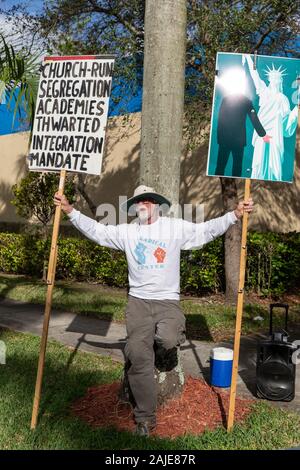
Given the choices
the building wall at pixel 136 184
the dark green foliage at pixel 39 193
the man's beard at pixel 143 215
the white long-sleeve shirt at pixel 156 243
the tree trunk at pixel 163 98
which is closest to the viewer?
the white long-sleeve shirt at pixel 156 243

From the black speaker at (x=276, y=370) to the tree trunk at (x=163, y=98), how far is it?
165 centimetres

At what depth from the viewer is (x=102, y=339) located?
851 centimetres

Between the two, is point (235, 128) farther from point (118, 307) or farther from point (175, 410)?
point (118, 307)

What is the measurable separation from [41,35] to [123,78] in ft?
7.21

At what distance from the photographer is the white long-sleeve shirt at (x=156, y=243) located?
503cm

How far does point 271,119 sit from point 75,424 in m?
3.04

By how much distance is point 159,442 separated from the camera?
15.4 ft

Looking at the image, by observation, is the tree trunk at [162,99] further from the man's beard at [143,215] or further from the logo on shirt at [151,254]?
the logo on shirt at [151,254]

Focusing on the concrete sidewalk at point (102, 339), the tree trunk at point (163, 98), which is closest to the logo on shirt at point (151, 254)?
the tree trunk at point (163, 98)

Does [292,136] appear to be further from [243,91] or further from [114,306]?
[114,306]

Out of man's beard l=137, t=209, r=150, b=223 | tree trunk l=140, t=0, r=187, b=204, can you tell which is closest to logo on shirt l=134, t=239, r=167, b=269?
man's beard l=137, t=209, r=150, b=223

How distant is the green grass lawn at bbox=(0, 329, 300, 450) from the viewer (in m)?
4.66

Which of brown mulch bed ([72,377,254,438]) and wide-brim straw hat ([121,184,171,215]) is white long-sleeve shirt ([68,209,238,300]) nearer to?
wide-brim straw hat ([121,184,171,215])

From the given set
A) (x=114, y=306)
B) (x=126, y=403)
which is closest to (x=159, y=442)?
(x=126, y=403)
